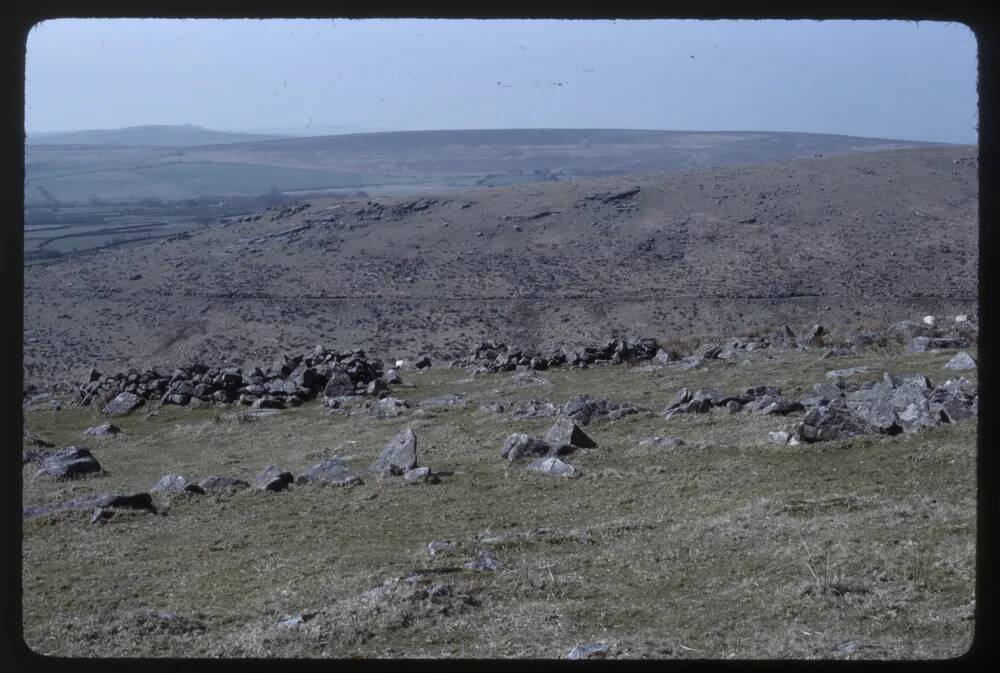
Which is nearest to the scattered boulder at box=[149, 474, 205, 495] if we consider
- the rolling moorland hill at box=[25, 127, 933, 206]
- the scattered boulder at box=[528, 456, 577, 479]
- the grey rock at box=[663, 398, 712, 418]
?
the scattered boulder at box=[528, 456, 577, 479]

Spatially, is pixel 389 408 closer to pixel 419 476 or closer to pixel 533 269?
pixel 419 476

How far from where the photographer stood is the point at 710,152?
95.6 m

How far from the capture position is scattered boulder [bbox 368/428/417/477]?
12.2 metres

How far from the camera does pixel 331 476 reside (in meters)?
12.1

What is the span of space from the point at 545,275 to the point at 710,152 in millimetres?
58309

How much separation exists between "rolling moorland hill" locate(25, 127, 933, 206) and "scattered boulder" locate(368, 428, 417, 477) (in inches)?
2115

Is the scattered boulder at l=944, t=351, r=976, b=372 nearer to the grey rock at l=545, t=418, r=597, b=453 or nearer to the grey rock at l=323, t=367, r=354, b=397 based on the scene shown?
the grey rock at l=545, t=418, r=597, b=453

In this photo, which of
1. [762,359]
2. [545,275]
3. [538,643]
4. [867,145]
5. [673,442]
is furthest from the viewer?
[867,145]

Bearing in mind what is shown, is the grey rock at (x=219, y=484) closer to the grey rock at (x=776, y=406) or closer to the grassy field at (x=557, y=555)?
the grassy field at (x=557, y=555)

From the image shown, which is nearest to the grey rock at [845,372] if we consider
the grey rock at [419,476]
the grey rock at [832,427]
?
the grey rock at [832,427]

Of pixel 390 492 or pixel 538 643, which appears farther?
pixel 390 492

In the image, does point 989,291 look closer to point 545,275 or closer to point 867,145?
point 545,275

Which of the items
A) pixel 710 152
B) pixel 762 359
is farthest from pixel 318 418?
pixel 710 152

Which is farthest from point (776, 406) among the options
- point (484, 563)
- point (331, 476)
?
point (484, 563)
